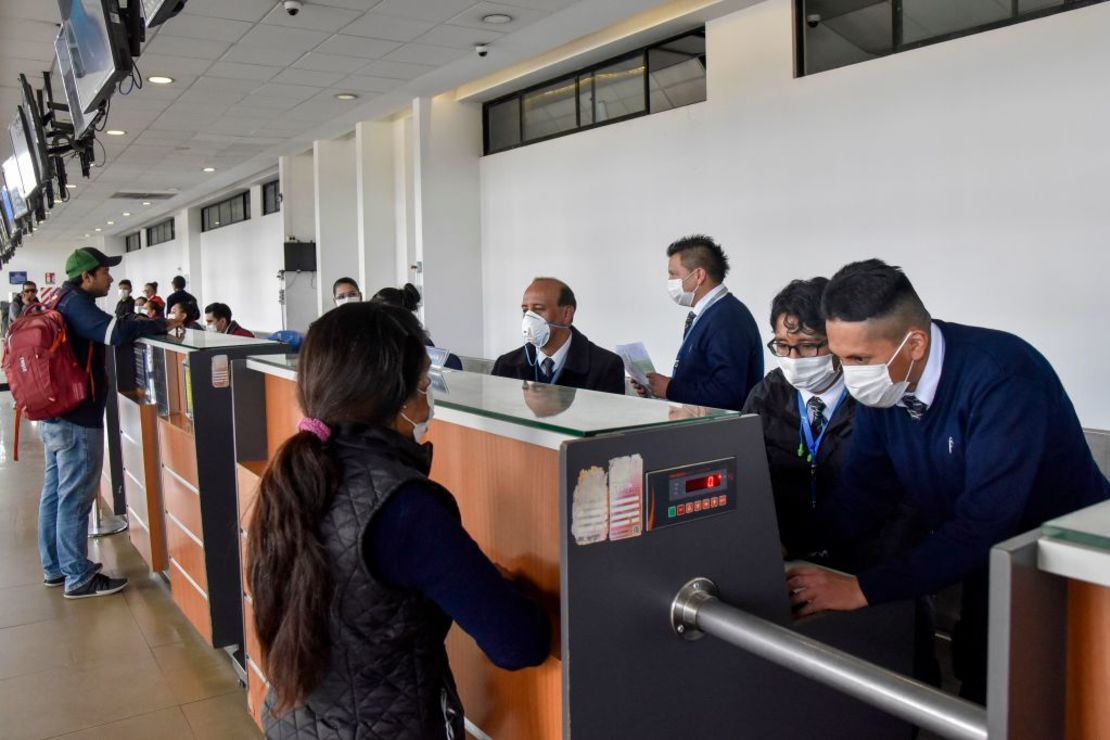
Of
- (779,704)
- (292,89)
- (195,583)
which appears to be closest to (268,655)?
(779,704)

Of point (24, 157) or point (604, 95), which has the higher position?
point (604, 95)

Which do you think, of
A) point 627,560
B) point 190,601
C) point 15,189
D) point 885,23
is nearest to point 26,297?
point 15,189

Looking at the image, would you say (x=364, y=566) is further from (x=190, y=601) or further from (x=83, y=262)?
(x=83, y=262)

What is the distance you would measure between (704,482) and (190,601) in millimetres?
2958

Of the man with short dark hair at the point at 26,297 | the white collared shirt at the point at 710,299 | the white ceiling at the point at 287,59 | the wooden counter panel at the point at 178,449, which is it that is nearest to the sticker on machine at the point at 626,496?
the white collared shirt at the point at 710,299

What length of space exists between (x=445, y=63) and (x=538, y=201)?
185cm

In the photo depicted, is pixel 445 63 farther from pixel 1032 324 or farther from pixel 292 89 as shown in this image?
pixel 1032 324

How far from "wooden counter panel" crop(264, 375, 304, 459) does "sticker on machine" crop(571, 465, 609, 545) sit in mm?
1399

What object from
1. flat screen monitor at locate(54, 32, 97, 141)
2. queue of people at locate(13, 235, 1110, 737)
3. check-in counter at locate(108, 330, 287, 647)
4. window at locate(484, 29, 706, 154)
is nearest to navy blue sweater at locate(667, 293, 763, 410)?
queue of people at locate(13, 235, 1110, 737)

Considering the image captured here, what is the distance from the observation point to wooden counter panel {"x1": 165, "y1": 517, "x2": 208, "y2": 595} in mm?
3305

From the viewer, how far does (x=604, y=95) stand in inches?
284

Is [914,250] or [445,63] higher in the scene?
[445,63]

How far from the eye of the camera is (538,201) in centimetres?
789

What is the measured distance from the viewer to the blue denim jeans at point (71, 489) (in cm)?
394
